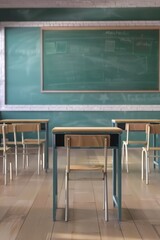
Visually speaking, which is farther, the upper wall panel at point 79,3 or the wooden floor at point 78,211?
the upper wall panel at point 79,3

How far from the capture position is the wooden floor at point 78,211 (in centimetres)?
315

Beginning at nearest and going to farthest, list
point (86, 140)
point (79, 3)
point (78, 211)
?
point (86, 140) < point (78, 211) < point (79, 3)

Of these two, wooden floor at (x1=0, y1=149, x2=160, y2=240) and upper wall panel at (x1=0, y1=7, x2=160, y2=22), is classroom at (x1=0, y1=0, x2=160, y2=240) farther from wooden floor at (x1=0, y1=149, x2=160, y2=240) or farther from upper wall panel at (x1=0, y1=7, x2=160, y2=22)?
wooden floor at (x1=0, y1=149, x2=160, y2=240)

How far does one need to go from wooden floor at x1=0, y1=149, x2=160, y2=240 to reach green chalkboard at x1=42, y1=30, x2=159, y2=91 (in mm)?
3755

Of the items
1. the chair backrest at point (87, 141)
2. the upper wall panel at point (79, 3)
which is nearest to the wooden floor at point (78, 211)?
the chair backrest at point (87, 141)

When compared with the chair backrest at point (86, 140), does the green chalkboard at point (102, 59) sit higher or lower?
higher

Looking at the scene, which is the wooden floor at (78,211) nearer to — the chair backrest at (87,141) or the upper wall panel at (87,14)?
the chair backrest at (87,141)

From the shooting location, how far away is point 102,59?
9.09 metres

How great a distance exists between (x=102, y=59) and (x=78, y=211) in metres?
5.77

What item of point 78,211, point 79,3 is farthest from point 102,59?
point 78,211

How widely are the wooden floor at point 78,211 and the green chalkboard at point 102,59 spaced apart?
3.76m

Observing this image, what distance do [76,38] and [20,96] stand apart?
74.1 inches

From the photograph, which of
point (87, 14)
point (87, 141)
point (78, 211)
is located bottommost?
point (78, 211)

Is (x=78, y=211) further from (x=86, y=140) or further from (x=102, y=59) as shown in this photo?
(x=102, y=59)
